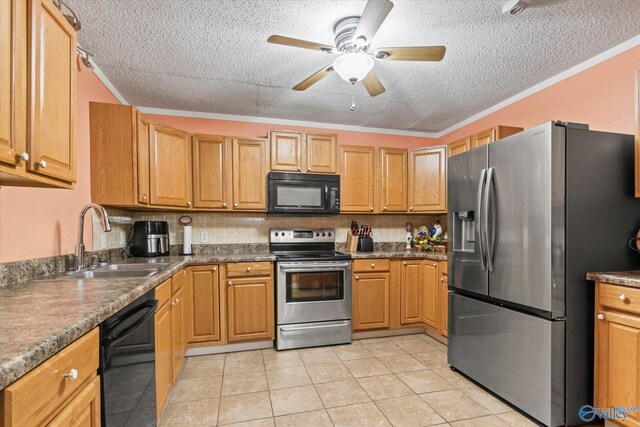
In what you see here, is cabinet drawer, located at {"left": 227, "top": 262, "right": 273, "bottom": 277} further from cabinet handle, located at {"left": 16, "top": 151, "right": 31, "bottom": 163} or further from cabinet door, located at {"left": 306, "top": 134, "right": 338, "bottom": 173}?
cabinet handle, located at {"left": 16, "top": 151, "right": 31, "bottom": 163}

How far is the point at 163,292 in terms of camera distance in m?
1.96

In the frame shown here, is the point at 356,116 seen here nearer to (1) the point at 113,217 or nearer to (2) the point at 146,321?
(1) the point at 113,217

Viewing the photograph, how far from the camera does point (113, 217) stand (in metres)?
2.76

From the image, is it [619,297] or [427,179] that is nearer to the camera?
[619,297]

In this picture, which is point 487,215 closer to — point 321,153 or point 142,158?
point 321,153

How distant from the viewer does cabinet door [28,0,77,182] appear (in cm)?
117

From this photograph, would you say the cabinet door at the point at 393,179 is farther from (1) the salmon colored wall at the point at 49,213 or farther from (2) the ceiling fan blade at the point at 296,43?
(1) the salmon colored wall at the point at 49,213

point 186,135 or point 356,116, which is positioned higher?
point 356,116

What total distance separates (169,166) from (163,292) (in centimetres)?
139

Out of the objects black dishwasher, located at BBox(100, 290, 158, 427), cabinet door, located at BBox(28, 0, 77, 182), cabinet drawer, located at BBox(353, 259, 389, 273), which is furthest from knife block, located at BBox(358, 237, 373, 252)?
cabinet door, located at BBox(28, 0, 77, 182)

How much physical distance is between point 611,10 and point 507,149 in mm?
916

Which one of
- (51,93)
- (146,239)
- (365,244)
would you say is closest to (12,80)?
(51,93)

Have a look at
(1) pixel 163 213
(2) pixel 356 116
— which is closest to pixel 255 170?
(1) pixel 163 213

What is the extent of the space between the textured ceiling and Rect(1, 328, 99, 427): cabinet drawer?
1799 mm
